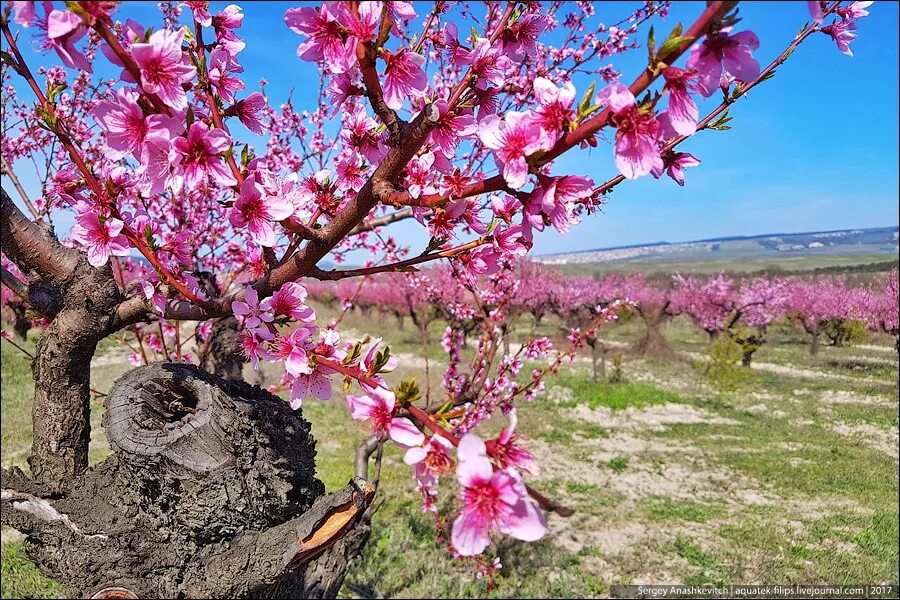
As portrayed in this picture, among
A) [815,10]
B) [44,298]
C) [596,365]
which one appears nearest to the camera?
[815,10]

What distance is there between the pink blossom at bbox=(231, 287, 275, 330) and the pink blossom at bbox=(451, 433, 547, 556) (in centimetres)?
74

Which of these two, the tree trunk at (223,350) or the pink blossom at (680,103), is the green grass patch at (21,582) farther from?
the pink blossom at (680,103)

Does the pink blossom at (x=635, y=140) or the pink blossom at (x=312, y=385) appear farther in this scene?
the pink blossom at (x=312, y=385)

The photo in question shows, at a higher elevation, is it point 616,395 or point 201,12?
point 201,12

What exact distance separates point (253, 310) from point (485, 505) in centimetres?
81

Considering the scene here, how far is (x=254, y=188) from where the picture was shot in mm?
1087

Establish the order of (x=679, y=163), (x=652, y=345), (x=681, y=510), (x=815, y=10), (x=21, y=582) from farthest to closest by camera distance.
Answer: (x=652, y=345), (x=681, y=510), (x=21, y=582), (x=679, y=163), (x=815, y=10)

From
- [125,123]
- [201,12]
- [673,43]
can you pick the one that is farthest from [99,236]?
[673,43]

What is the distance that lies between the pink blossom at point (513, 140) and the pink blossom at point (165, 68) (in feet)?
1.88

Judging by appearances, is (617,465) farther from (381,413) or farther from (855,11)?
(381,413)

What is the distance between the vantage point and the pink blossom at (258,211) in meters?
1.08

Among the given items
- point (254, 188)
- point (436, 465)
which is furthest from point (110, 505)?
point (436, 465)

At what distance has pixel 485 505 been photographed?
822 millimetres

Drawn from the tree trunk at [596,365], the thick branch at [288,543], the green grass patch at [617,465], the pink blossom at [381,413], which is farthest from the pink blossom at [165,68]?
the tree trunk at [596,365]
